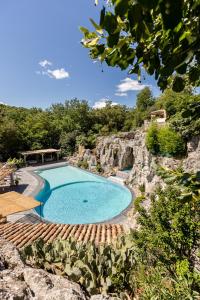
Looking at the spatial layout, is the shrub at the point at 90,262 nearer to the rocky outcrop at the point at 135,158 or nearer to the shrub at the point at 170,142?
the rocky outcrop at the point at 135,158

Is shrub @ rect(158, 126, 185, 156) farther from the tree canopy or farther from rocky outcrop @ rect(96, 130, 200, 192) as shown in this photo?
the tree canopy

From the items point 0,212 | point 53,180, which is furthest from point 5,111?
point 0,212

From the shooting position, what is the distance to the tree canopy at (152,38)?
2.86 ft

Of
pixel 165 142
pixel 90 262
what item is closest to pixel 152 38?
pixel 90 262

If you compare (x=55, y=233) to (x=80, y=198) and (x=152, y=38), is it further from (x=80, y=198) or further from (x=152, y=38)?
(x=152, y=38)

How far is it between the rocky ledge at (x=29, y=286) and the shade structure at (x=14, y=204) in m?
7.01

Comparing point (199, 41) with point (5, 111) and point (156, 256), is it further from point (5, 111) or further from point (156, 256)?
point (5, 111)

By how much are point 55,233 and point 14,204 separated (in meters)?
3.47

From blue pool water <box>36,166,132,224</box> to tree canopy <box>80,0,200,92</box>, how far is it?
13.8m

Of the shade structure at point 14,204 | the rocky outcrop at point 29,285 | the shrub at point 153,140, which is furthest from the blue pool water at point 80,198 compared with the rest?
the rocky outcrop at point 29,285

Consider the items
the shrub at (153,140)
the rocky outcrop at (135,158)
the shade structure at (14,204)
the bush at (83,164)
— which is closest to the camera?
the shade structure at (14,204)

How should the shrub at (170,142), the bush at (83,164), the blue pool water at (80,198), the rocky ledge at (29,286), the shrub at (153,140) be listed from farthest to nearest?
the bush at (83,164), the shrub at (153,140), the blue pool water at (80,198), the shrub at (170,142), the rocky ledge at (29,286)

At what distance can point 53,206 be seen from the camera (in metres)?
16.8

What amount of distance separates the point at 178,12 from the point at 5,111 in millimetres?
46271
